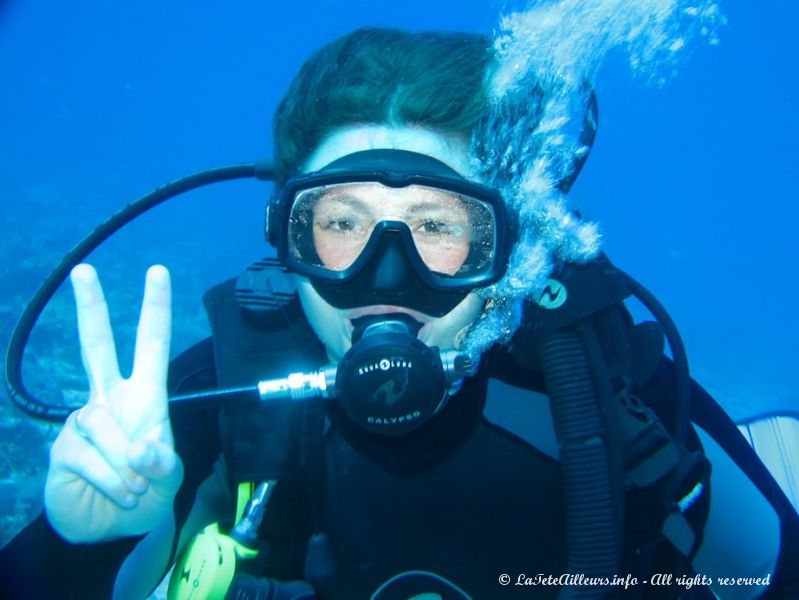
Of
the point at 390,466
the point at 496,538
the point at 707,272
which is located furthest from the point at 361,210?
the point at 707,272

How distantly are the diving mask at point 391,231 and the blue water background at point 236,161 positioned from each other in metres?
0.61

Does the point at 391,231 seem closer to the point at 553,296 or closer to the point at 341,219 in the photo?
the point at 341,219

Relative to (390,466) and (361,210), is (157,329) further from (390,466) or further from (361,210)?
(390,466)

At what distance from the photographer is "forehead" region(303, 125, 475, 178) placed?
2.16 m

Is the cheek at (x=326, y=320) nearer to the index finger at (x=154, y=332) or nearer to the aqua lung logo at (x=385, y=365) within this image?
the aqua lung logo at (x=385, y=365)

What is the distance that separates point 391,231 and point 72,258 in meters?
1.54

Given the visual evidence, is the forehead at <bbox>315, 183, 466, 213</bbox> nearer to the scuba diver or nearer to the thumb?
the scuba diver

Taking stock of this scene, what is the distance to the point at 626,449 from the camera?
200 cm

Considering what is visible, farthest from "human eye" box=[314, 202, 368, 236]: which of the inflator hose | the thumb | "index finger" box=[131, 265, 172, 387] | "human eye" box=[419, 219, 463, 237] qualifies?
the thumb

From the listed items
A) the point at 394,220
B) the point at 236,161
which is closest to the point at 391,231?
the point at 394,220

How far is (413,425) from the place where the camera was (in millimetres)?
1902

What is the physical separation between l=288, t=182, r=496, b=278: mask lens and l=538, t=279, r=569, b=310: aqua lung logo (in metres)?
0.27

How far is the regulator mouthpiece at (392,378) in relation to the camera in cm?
182

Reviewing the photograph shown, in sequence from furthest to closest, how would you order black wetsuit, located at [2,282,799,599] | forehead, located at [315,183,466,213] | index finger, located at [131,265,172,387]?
1. black wetsuit, located at [2,282,799,599]
2. forehead, located at [315,183,466,213]
3. index finger, located at [131,265,172,387]
